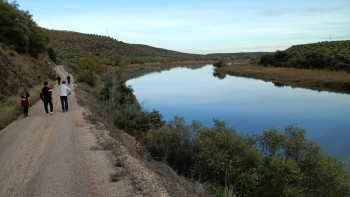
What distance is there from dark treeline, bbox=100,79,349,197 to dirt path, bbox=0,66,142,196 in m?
3.19

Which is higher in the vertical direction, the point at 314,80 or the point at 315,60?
the point at 315,60

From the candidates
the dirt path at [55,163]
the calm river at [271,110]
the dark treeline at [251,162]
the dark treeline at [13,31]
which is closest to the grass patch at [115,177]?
the dirt path at [55,163]

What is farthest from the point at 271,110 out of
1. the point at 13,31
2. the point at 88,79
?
the point at 13,31

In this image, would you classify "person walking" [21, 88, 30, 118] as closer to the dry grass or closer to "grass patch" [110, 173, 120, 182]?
"grass patch" [110, 173, 120, 182]

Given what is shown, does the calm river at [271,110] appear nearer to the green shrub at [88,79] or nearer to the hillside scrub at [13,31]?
the green shrub at [88,79]

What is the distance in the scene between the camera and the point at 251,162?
44.1 ft

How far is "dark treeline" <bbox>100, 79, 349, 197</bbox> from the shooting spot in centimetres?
1257

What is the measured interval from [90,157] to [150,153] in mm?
4984

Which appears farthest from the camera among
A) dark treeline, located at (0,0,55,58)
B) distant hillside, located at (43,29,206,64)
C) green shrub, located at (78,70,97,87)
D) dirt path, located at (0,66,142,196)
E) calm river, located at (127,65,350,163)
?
distant hillside, located at (43,29,206,64)

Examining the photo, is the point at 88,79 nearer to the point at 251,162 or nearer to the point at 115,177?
the point at 251,162

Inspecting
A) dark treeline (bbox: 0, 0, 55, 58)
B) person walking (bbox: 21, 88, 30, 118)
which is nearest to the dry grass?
dark treeline (bbox: 0, 0, 55, 58)

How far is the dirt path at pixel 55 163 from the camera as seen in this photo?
30.1ft

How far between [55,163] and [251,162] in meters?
5.98

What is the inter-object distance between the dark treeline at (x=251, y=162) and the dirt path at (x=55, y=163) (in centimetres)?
319
